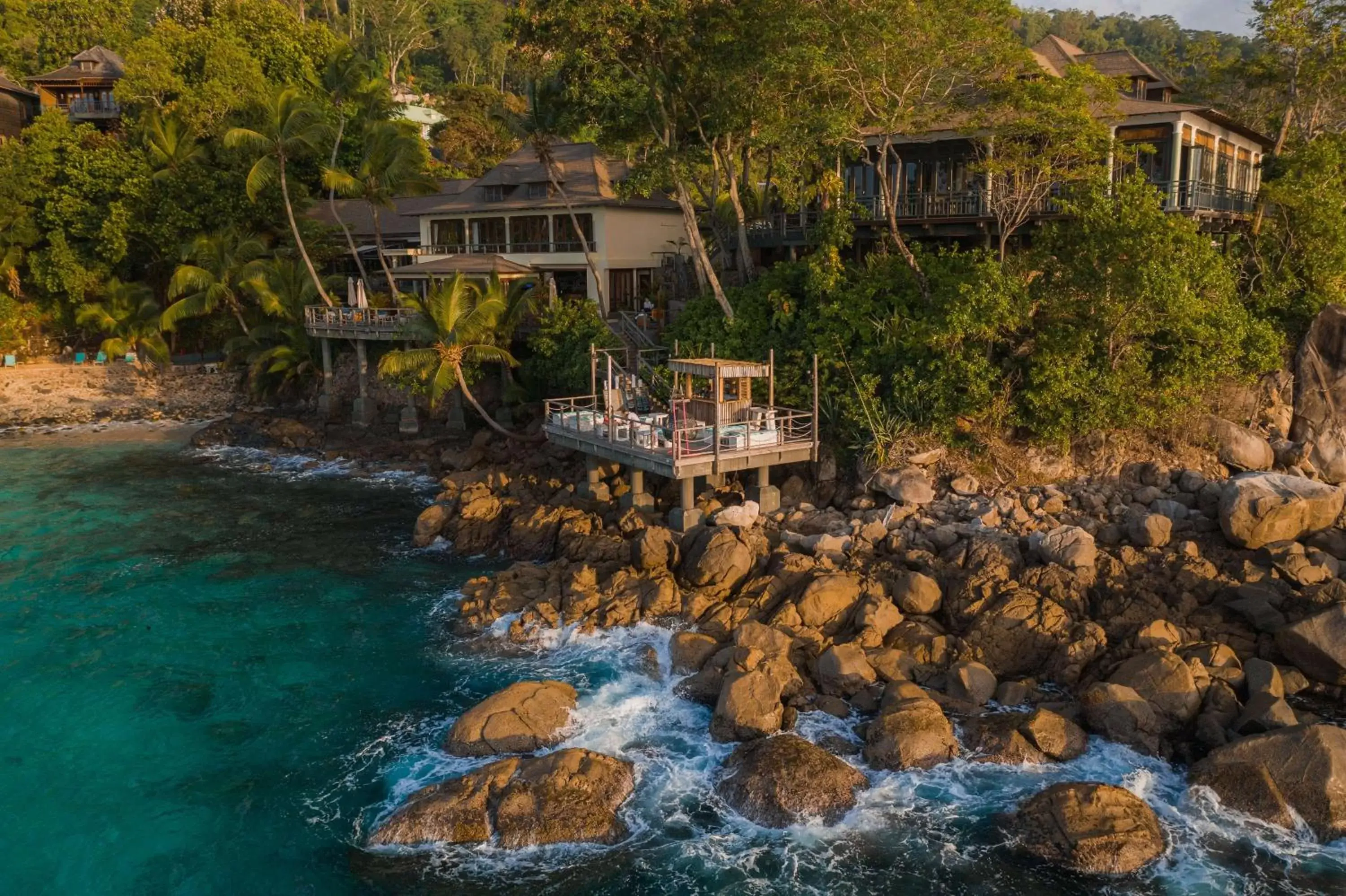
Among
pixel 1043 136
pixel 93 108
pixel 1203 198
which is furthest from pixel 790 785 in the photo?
pixel 93 108

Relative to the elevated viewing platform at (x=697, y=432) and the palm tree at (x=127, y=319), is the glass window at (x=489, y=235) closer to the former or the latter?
the palm tree at (x=127, y=319)

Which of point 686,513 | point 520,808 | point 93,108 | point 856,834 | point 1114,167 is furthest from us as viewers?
point 93,108

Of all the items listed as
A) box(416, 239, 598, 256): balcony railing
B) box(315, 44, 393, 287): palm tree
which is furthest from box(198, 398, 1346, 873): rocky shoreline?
box(315, 44, 393, 287): palm tree

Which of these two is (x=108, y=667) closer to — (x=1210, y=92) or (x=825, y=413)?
(x=825, y=413)

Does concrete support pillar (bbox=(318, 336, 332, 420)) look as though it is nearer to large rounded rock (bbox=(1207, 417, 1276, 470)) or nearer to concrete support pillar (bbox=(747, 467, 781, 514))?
concrete support pillar (bbox=(747, 467, 781, 514))

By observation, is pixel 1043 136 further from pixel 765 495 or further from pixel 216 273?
pixel 216 273

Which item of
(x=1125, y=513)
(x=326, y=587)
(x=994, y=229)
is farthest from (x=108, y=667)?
(x=994, y=229)

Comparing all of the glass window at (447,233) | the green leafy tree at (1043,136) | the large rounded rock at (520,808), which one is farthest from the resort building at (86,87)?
the large rounded rock at (520,808)
